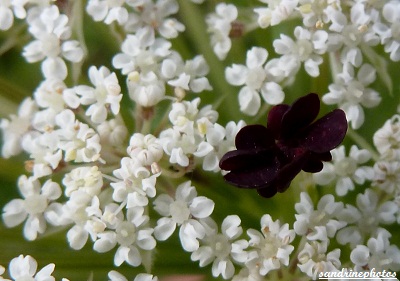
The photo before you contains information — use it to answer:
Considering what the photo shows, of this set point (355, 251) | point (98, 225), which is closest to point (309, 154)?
point (355, 251)

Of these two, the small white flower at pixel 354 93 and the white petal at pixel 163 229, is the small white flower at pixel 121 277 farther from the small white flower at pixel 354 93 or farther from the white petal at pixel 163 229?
the small white flower at pixel 354 93

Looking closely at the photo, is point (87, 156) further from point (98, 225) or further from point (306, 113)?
point (306, 113)

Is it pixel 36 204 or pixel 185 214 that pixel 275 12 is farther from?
pixel 36 204

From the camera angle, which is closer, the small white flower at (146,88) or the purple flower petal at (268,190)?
the purple flower petal at (268,190)

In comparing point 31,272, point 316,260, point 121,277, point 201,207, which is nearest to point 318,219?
point 316,260

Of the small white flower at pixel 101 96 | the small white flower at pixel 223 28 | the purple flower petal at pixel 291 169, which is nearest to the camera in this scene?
the purple flower petal at pixel 291 169

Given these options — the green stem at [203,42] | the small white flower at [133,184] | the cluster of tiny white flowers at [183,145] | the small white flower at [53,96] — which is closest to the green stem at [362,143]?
the cluster of tiny white flowers at [183,145]

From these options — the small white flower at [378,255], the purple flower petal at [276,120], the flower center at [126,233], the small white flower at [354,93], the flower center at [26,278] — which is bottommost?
the small white flower at [378,255]
